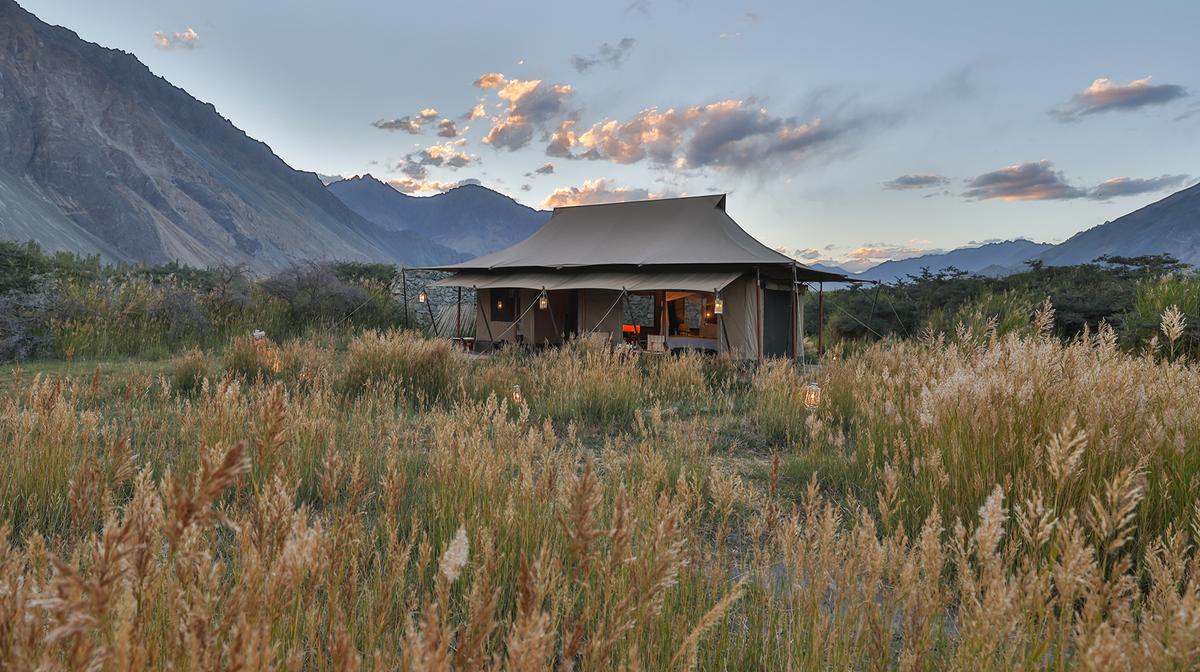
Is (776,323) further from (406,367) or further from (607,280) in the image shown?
(406,367)

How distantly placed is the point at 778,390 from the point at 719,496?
4.67 meters

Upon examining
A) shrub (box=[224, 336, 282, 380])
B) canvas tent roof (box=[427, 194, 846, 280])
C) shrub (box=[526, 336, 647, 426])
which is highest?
canvas tent roof (box=[427, 194, 846, 280])

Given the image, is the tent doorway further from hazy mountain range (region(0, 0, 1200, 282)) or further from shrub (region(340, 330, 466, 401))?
hazy mountain range (region(0, 0, 1200, 282))

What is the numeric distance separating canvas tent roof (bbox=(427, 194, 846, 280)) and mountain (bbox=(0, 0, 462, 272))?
38.0m

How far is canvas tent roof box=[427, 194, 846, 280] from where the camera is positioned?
1394 centimetres

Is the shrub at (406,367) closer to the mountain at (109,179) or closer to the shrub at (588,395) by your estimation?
the shrub at (588,395)

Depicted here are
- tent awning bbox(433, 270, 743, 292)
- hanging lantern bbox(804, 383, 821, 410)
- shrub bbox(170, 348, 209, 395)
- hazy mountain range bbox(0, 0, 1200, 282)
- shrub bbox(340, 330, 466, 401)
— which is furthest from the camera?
hazy mountain range bbox(0, 0, 1200, 282)

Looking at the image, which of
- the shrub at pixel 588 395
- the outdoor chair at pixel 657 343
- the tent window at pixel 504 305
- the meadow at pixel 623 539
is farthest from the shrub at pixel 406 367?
the tent window at pixel 504 305

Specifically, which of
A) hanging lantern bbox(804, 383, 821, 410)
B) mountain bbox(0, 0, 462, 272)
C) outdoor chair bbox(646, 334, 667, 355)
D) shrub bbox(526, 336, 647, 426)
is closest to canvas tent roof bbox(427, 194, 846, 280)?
outdoor chair bbox(646, 334, 667, 355)

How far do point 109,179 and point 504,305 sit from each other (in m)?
79.6

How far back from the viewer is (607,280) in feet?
45.5

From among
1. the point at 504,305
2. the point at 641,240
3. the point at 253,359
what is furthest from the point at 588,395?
the point at 504,305

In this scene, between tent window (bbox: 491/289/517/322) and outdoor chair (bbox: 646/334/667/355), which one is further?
tent window (bbox: 491/289/517/322)

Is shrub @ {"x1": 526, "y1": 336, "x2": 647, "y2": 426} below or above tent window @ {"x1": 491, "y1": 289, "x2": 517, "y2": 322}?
below
